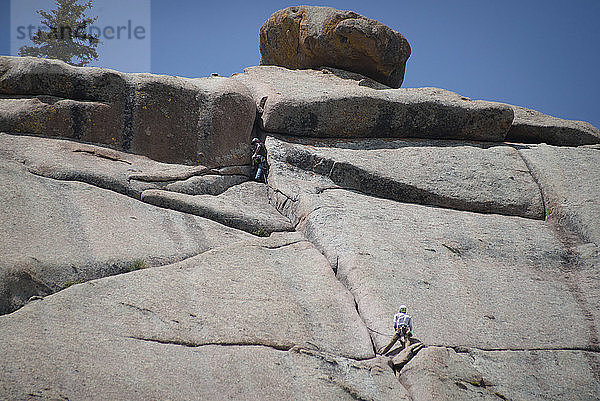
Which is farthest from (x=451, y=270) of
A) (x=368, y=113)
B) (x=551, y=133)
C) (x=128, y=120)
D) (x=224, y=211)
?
(x=551, y=133)

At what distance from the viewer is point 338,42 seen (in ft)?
67.8

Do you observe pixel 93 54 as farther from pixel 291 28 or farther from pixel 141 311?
pixel 141 311

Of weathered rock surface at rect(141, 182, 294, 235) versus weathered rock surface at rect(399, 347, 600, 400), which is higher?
weathered rock surface at rect(141, 182, 294, 235)

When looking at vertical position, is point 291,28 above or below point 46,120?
above

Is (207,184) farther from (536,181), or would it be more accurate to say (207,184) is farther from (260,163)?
(536,181)

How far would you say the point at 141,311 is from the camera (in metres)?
7.76

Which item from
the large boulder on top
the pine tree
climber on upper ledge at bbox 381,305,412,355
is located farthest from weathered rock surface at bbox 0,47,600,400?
the pine tree

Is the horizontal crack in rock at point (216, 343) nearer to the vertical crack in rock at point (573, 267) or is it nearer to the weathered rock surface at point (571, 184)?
the vertical crack in rock at point (573, 267)

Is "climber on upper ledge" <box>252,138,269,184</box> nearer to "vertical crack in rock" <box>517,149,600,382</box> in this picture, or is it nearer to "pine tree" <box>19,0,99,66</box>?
"vertical crack in rock" <box>517,149,600,382</box>

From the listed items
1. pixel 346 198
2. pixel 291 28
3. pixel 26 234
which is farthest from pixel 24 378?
pixel 291 28

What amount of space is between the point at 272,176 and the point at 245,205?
1.36m

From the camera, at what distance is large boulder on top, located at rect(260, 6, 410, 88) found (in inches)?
805

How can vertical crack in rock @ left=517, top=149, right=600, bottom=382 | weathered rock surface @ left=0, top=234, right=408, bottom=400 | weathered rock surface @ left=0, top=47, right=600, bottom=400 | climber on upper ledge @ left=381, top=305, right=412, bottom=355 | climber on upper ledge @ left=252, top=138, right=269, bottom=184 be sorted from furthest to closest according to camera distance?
climber on upper ledge @ left=252, top=138, right=269, bottom=184 < vertical crack in rock @ left=517, top=149, right=600, bottom=382 < climber on upper ledge @ left=381, top=305, right=412, bottom=355 < weathered rock surface @ left=0, top=47, right=600, bottom=400 < weathered rock surface @ left=0, top=234, right=408, bottom=400

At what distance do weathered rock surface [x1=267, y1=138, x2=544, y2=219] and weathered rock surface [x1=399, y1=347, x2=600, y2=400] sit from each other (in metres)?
5.50
